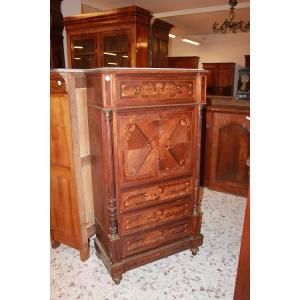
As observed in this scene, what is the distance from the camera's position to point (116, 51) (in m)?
4.16

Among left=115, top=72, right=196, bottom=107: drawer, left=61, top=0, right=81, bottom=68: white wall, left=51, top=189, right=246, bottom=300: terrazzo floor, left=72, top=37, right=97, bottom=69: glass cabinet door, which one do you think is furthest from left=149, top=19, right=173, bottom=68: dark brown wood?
left=51, top=189, right=246, bottom=300: terrazzo floor

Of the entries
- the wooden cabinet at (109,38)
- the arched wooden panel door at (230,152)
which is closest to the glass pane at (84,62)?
the wooden cabinet at (109,38)

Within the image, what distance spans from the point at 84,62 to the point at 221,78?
504 cm

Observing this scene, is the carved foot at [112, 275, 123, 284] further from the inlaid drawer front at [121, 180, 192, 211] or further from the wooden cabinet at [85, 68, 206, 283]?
the inlaid drawer front at [121, 180, 192, 211]

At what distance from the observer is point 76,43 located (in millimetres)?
4441

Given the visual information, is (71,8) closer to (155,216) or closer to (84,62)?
(84,62)

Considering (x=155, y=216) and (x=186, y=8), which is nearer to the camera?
(x=155, y=216)

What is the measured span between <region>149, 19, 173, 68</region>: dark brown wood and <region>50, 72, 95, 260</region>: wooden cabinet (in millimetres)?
2867

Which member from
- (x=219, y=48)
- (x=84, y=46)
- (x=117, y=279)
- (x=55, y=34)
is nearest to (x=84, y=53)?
(x=84, y=46)

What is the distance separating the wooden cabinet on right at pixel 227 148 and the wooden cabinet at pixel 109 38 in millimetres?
1851

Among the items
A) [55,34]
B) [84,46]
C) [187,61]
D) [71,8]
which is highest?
[71,8]

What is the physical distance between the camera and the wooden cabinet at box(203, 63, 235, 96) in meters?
7.95
